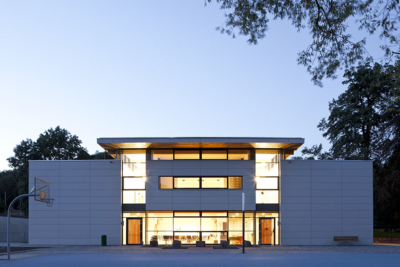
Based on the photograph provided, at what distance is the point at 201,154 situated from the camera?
31812 mm

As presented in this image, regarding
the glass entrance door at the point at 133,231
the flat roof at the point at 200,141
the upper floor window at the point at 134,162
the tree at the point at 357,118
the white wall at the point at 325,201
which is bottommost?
the glass entrance door at the point at 133,231

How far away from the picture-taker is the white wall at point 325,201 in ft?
102

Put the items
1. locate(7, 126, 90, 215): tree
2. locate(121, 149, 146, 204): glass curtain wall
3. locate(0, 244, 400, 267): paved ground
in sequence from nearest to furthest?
locate(0, 244, 400, 267): paved ground → locate(121, 149, 146, 204): glass curtain wall → locate(7, 126, 90, 215): tree

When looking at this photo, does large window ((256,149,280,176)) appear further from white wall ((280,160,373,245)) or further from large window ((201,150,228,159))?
large window ((201,150,228,159))

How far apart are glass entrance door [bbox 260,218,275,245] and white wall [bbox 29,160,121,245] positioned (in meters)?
10.2

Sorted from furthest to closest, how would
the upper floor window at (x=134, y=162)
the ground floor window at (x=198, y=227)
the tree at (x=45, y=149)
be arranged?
the tree at (x=45, y=149)
the upper floor window at (x=134, y=162)
the ground floor window at (x=198, y=227)

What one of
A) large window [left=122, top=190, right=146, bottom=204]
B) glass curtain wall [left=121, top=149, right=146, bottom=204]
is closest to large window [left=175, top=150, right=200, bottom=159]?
glass curtain wall [left=121, top=149, right=146, bottom=204]

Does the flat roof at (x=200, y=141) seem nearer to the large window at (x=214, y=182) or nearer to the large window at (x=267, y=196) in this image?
the large window at (x=214, y=182)

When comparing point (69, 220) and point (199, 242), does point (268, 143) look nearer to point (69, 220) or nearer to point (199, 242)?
point (199, 242)

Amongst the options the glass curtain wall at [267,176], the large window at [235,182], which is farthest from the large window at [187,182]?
the glass curtain wall at [267,176]

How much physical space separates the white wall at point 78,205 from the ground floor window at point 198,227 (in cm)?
133

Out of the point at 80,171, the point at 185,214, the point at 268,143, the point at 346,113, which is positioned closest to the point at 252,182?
the point at 268,143

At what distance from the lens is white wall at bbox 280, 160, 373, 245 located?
1228 inches

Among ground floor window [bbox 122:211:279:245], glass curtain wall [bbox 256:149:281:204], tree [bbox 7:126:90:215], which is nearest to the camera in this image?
ground floor window [bbox 122:211:279:245]
